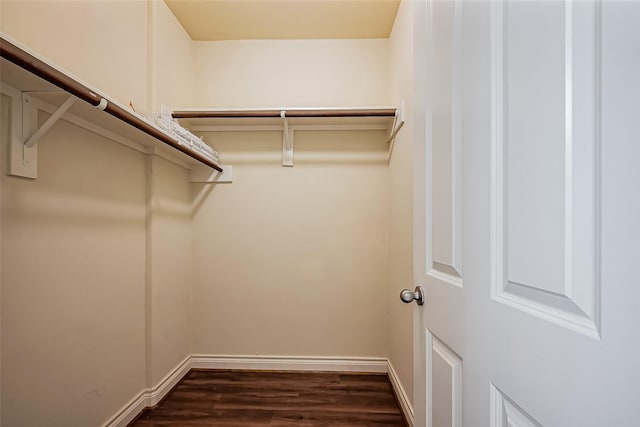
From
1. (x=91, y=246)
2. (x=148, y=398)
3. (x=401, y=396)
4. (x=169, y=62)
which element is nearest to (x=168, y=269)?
(x=91, y=246)

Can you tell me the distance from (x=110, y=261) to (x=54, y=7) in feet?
3.63

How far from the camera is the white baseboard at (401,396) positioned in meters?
1.65

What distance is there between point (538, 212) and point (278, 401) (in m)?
1.95

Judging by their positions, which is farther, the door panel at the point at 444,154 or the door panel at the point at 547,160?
the door panel at the point at 444,154

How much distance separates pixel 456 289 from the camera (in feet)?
2.29

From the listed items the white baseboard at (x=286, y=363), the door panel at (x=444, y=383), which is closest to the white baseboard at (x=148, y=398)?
the white baseboard at (x=286, y=363)

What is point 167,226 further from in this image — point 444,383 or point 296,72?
point 444,383

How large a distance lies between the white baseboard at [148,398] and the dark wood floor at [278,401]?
43 mm

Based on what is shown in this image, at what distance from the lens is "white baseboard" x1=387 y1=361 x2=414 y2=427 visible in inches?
65.1

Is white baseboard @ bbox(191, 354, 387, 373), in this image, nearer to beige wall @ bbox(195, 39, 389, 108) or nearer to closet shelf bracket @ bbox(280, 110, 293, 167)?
closet shelf bracket @ bbox(280, 110, 293, 167)

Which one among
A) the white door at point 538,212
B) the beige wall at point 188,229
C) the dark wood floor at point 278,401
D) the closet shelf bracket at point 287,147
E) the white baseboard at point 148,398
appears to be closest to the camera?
the white door at point 538,212

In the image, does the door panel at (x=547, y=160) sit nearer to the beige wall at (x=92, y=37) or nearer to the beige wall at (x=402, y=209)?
the beige wall at (x=402, y=209)

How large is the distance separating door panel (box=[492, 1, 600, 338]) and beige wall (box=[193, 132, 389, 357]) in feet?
5.75

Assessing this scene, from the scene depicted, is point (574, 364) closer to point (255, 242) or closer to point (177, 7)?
point (255, 242)
